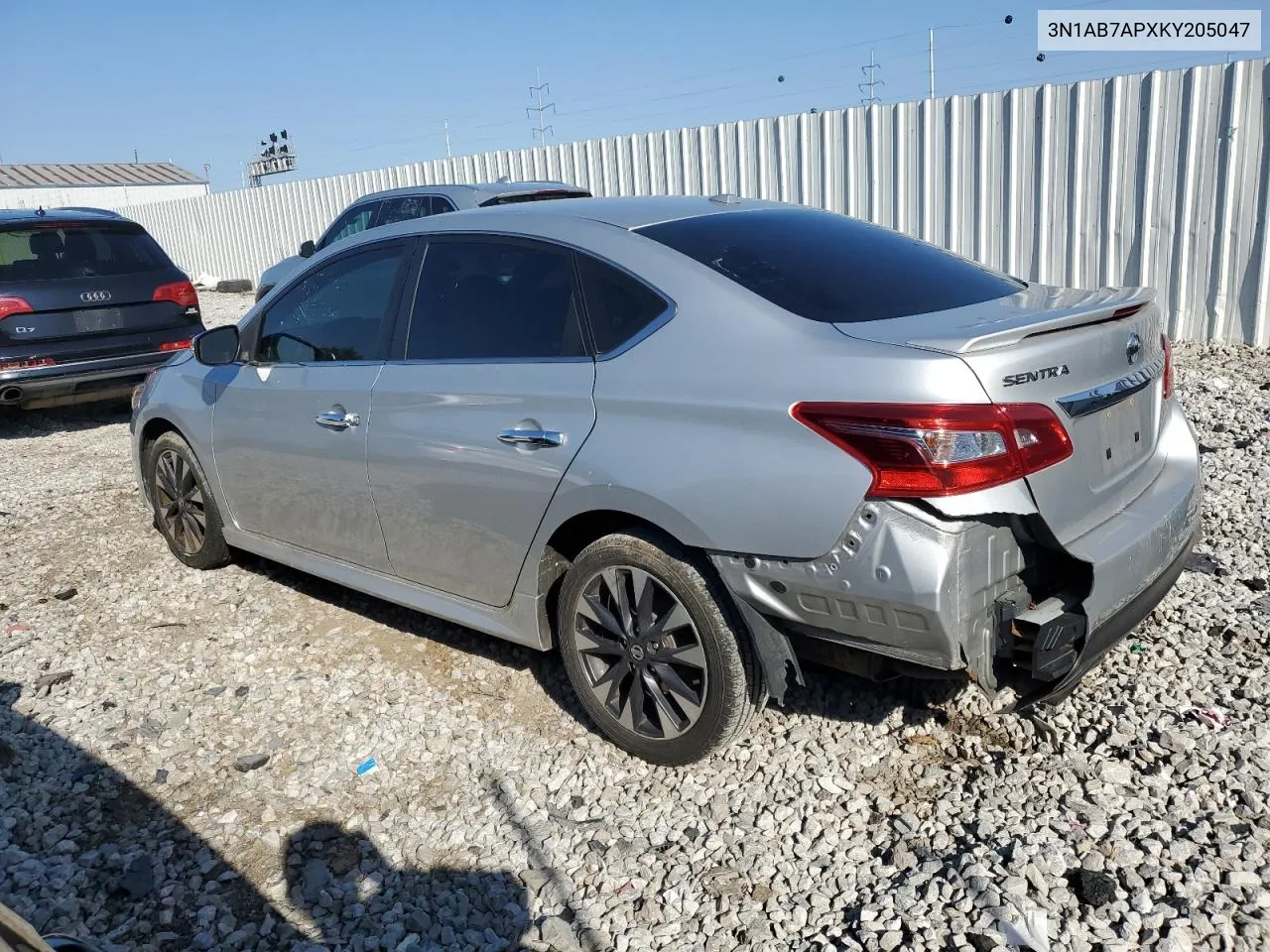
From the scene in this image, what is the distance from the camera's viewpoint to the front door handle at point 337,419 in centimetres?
389

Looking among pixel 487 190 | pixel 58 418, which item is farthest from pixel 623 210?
pixel 58 418

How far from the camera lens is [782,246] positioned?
334 cm

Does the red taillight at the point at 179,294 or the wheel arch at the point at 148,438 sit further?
the red taillight at the point at 179,294

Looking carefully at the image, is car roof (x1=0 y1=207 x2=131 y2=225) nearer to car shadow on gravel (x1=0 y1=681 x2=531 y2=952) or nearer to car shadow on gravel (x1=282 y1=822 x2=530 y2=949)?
car shadow on gravel (x1=0 y1=681 x2=531 y2=952)

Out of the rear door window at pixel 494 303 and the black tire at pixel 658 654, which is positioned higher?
the rear door window at pixel 494 303

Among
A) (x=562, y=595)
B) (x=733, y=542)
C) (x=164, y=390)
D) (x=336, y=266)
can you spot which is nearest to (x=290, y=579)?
(x=164, y=390)

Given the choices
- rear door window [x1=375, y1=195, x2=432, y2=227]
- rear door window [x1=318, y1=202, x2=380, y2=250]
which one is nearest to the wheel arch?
rear door window [x1=375, y1=195, x2=432, y2=227]

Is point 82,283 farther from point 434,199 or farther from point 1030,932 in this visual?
point 1030,932

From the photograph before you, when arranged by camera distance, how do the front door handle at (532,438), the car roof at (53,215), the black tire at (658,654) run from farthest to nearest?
the car roof at (53,215), the front door handle at (532,438), the black tire at (658,654)

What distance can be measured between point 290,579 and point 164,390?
3.79ft

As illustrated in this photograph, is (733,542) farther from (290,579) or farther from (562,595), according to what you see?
(290,579)

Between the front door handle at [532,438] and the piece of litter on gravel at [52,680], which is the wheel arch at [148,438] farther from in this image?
the front door handle at [532,438]

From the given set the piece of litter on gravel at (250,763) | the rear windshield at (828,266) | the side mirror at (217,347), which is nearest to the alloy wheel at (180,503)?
the side mirror at (217,347)

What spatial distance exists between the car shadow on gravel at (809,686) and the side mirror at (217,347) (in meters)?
1.34
